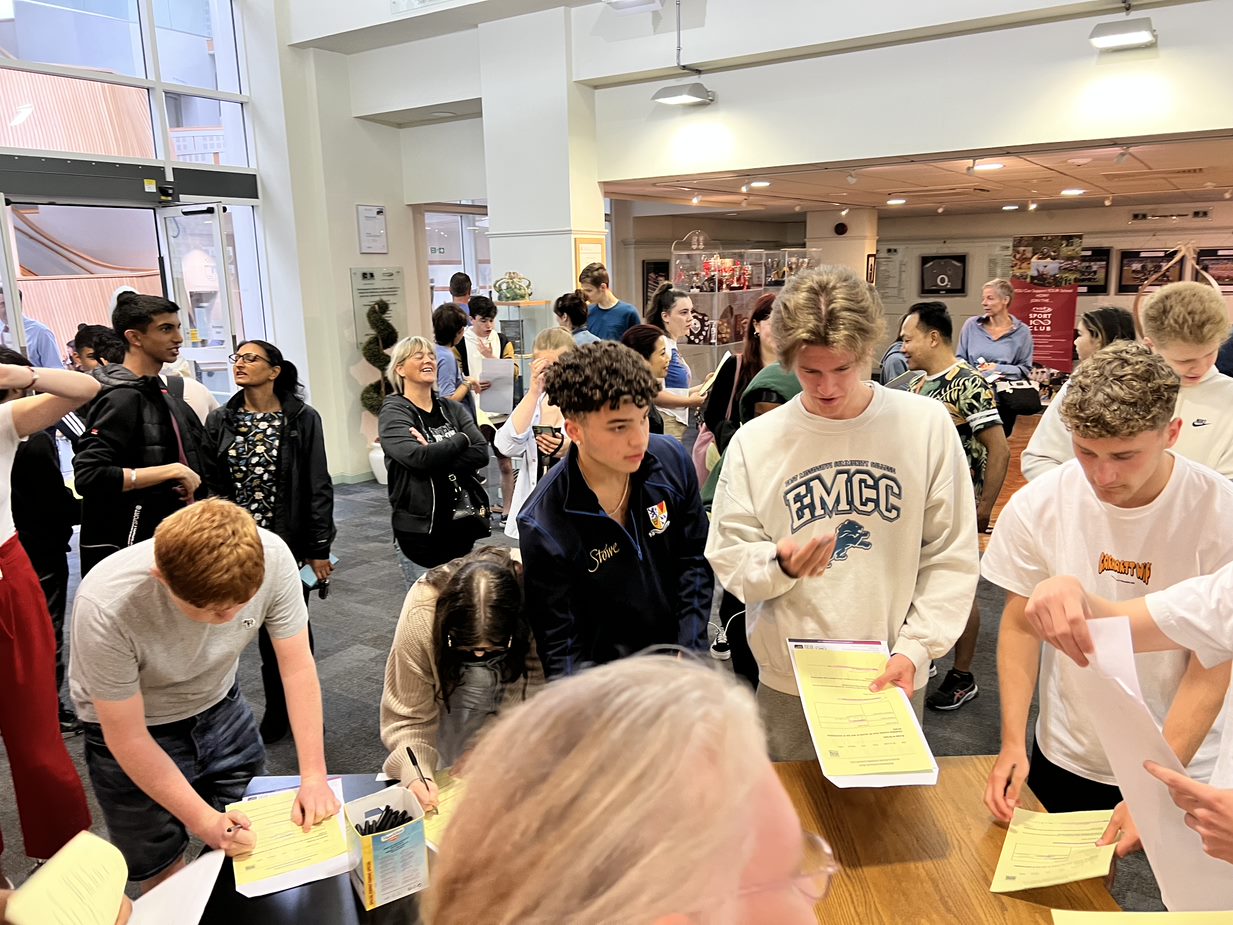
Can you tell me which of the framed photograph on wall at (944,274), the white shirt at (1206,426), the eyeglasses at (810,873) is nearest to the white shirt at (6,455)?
the eyeglasses at (810,873)

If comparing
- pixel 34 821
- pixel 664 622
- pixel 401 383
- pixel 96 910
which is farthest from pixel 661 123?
pixel 96 910

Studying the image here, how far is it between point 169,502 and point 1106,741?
3.10m

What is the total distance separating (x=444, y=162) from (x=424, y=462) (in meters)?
5.55

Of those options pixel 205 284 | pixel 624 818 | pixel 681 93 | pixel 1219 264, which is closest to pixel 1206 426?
pixel 624 818

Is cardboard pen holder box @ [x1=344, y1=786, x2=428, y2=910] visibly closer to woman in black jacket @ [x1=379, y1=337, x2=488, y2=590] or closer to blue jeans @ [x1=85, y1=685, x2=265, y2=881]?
blue jeans @ [x1=85, y1=685, x2=265, y2=881]

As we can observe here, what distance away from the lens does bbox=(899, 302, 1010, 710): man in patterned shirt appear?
3.17 m

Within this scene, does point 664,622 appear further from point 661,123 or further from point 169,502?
point 661,123

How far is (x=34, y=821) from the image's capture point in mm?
2377

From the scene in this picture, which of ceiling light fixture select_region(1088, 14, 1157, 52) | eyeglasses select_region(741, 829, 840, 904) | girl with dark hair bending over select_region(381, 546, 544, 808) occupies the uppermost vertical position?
ceiling light fixture select_region(1088, 14, 1157, 52)

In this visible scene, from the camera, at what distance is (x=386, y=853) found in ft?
4.23

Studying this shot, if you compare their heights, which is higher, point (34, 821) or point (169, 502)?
point (169, 502)

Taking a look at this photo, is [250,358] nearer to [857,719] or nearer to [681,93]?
[857,719]

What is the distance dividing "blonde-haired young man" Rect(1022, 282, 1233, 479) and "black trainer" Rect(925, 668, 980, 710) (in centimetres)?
123

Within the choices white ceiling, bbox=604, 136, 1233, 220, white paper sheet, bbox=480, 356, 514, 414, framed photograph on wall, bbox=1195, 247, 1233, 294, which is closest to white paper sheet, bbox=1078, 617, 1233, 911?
white paper sheet, bbox=480, 356, 514, 414
